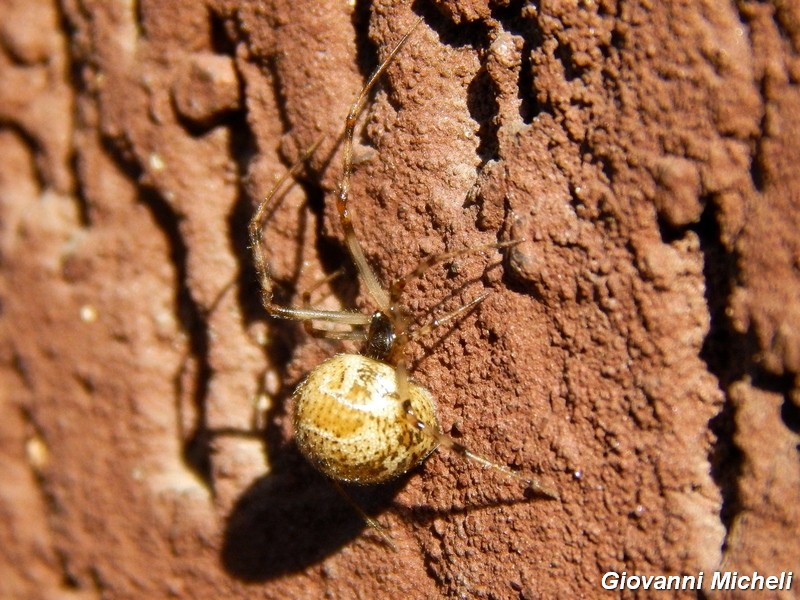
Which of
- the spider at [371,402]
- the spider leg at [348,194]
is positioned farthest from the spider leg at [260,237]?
the spider leg at [348,194]

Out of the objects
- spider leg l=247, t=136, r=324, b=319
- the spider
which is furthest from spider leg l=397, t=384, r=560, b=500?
spider leg l=247, t=136, r=324, b=319

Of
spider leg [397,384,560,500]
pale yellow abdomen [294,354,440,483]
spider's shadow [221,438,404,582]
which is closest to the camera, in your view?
spider leg [397,384,560,500]

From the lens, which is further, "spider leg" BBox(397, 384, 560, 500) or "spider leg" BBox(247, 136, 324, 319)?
"spider leg" BBox(247, 136, 324, 319)

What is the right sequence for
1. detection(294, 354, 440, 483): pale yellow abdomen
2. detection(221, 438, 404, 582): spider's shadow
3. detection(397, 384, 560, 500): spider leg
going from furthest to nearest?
detection(221, 438, 404, 582): spider's shadow, detection(294, 354, 440, 483): pale yellow abdomen, detection(397, 384, 560, 500): spider leg

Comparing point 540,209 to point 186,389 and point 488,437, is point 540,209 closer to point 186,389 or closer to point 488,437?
point 488,437

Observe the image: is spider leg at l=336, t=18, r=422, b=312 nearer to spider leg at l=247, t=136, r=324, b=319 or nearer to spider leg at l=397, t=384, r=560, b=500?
spider leg at l=247, t=136, r=324, b=319

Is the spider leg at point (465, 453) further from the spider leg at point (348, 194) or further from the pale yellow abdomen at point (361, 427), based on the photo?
the spider leg at point (348, 194)

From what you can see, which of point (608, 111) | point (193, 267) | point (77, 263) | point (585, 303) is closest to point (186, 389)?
point (193, 267)

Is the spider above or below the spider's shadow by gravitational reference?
above

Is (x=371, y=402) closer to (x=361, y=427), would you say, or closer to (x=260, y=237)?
(x=361, y=427)
